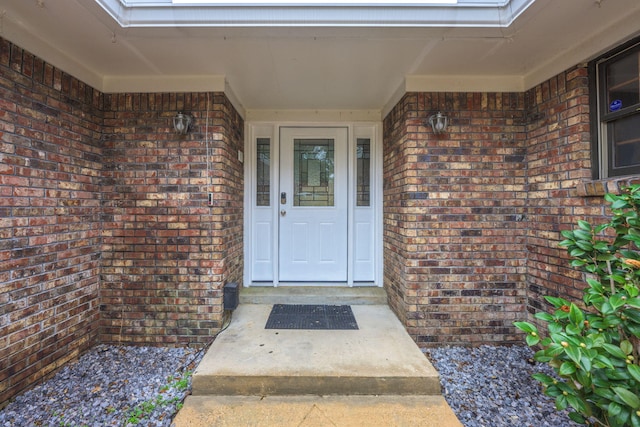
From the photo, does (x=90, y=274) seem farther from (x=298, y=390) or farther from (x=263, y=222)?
(x=298, y=390)

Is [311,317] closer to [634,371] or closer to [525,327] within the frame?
[525,327]

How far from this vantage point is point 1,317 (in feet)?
6.15

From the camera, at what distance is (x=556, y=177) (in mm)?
2363

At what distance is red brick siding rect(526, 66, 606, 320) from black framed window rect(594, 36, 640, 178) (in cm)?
8

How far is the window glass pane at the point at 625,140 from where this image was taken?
1.93 m

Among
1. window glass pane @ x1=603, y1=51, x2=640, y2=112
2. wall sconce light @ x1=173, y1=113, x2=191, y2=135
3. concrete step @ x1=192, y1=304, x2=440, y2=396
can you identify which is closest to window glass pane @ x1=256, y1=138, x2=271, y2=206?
wall sconce light @ x1=173, y1=113, x2=191, y2=135

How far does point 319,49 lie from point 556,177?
2.15 m

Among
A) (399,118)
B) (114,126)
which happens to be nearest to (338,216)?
(399,118)

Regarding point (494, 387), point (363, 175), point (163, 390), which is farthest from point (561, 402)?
point (363, 175)

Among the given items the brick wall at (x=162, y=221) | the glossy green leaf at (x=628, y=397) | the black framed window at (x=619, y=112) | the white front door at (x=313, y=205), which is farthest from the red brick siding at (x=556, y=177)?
the brick wall at (x=162, y=221)

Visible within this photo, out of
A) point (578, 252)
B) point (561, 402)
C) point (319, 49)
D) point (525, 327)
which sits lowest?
point (561, 402)

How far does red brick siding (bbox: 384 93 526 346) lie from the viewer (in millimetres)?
2645

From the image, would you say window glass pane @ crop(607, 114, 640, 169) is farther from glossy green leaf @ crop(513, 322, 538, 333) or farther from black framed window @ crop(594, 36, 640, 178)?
glossy green leaf @ crop(513, 322, 538, 333)

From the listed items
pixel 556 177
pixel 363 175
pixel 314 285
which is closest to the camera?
pixel 556 177
